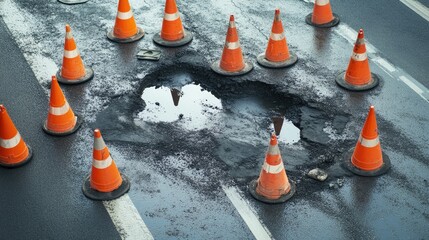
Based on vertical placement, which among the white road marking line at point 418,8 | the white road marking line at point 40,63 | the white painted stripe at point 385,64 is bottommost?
the white road marking line at point 40,63

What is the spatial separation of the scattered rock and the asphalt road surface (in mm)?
78

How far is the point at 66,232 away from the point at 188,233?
127 centimetres

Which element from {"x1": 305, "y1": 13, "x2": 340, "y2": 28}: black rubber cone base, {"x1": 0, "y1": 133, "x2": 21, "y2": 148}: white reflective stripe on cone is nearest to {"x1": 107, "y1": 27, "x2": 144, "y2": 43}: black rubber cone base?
{"x1": 305, "y1": 13, "x2": 340, "y2": 28}: black rubber cone base

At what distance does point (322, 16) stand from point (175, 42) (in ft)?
8.23

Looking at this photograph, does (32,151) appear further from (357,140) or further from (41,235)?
(357,140)

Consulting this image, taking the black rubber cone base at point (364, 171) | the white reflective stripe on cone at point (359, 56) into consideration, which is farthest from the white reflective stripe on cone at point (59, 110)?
the white reflective stripe on cone at point (359, 56)

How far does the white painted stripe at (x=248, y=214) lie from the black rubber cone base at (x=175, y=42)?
3602mm

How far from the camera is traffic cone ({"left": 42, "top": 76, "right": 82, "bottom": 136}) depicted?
8594 millimetres

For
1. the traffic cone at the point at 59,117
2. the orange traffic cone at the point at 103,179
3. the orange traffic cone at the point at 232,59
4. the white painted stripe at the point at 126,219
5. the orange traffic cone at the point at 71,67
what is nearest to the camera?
Answer: the white painted stripe at the point at 126,219

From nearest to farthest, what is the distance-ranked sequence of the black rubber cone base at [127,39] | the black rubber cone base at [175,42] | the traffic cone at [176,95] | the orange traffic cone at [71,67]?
the traffic cone at [176,95], the orange traffic cone at [71,67], the black rubber cone base at [175,42], the black rubber cone base at [127,39]

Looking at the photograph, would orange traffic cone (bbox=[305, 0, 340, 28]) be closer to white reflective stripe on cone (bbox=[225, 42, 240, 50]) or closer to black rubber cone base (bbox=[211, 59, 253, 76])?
black rubber cone base (bbox=[211, 59, 253, 76])

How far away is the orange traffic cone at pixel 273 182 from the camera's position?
24.2 feet

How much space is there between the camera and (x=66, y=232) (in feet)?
23.3

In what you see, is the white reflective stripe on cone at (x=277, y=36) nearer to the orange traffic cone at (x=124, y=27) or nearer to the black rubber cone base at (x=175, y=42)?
Answer: the black rubber cone base at (x=175, y=42)
